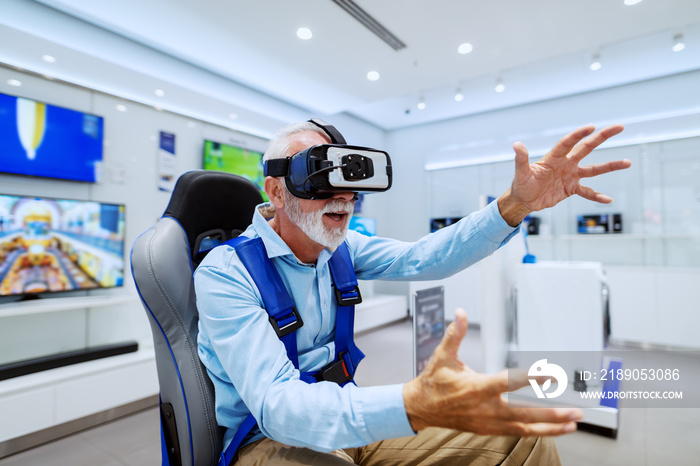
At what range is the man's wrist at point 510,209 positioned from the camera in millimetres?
1022

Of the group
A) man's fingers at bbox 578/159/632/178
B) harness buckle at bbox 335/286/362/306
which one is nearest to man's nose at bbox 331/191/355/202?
harness buckle at bbox 335/286/362/306

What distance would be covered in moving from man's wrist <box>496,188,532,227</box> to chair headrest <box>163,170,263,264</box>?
79 cm

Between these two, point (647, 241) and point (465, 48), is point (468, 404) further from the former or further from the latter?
point (647, 241)

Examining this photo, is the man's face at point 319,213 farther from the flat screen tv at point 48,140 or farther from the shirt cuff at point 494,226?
the flat screen tv at point 48,140

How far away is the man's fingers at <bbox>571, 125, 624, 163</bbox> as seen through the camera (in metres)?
0.90

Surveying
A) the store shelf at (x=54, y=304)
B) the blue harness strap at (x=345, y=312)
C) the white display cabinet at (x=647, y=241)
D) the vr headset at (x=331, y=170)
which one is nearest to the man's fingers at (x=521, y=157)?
the vr headset at (x=331, y=170)

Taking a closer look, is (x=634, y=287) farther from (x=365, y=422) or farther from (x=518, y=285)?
(x=365, y=422)

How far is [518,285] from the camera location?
9.55 ft

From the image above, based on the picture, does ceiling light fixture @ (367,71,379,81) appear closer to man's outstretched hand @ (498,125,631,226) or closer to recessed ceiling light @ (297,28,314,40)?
recessed ceiling light @ (297,28,314,40)

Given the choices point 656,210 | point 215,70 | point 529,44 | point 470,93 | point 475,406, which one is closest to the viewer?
point 475,406

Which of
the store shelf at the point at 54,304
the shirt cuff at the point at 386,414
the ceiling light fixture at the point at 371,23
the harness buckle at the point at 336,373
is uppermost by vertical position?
the ceiling light fixture at the point at 371,23

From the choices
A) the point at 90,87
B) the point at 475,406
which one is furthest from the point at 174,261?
the point at 90,87

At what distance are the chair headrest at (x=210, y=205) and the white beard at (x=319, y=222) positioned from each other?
227mm

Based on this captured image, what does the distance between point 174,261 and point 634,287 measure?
5.15 metres
